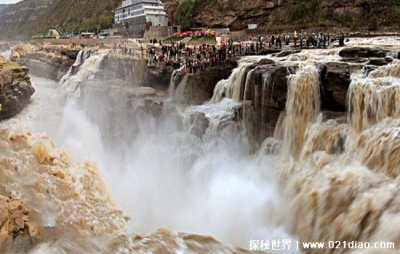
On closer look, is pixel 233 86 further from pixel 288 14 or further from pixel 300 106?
pixel 288 14

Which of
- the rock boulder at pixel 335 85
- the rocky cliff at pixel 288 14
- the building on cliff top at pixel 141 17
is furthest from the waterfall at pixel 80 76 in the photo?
the building on cliff top at pixel 141 17

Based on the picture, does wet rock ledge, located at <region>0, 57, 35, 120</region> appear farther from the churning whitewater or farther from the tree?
the tree

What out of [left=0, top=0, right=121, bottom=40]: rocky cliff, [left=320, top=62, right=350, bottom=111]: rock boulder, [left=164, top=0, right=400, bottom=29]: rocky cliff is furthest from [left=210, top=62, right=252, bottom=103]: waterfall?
[left=0, top=0, right=121, bottom=40]: rocky cliff

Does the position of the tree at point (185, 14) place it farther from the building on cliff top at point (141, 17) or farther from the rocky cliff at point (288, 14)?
the building on cliff top at point (141, 17)

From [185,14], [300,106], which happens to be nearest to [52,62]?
[185,14]

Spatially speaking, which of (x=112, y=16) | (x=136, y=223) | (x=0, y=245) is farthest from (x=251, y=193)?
(x=112, y=16)
